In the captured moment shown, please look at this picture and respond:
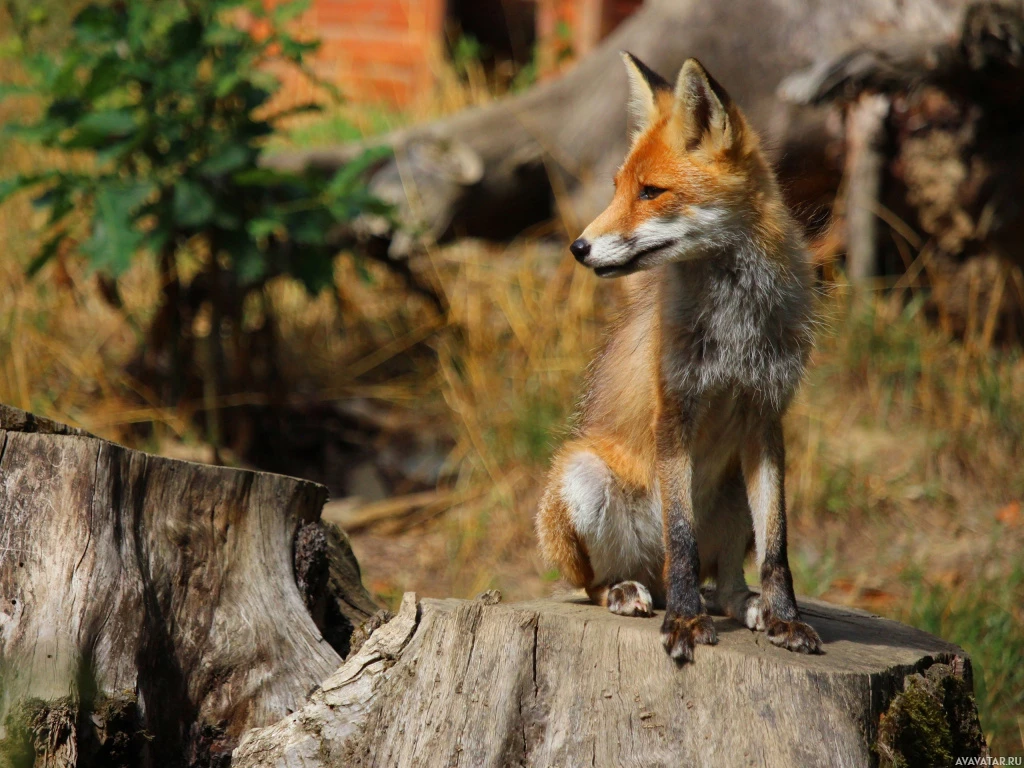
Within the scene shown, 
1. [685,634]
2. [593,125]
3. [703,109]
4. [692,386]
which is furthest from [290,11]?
[685,634]

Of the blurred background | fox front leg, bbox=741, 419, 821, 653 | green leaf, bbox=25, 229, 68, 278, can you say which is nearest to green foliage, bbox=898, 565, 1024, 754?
the blurred background

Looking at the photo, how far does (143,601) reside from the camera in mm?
3363

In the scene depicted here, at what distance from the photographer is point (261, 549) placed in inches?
147

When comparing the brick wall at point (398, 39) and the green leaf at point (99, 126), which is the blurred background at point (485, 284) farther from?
the brick wall at point (398, 39)

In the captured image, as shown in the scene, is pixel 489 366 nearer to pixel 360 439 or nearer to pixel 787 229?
pixel 360 439

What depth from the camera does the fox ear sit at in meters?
3.38

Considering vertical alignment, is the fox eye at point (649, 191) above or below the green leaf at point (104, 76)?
below

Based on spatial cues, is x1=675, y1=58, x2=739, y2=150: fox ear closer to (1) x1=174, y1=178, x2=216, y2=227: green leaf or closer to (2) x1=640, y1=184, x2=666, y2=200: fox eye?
(2) x1=640, y1=184, x2=666, y2=200: fox eye

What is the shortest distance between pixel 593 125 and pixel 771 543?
6.37 m

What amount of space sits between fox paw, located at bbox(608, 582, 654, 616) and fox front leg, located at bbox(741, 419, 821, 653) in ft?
1.23

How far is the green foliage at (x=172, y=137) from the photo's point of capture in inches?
252

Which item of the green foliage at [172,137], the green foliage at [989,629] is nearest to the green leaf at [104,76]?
the green foliage at [172,137]

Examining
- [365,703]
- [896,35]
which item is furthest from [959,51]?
[365,703]

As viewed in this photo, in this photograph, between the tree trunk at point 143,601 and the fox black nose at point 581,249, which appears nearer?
the tree trunk at point 143,601
